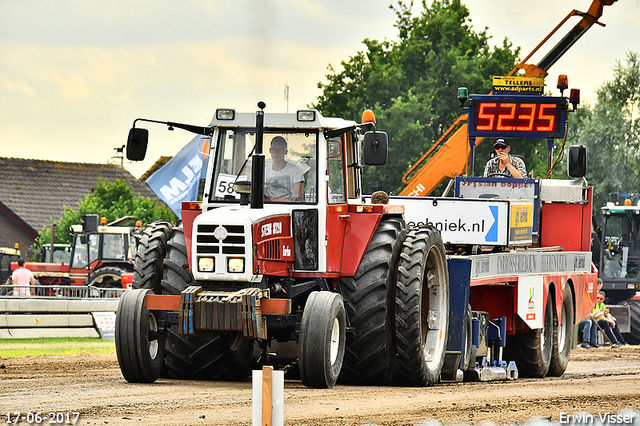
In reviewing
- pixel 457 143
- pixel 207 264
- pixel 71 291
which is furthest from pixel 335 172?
pixel 71 291

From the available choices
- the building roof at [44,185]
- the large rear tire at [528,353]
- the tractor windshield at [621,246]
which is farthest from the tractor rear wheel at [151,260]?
the building roof at [44,185]

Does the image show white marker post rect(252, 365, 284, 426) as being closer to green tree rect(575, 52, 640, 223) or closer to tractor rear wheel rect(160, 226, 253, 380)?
tractor rear wheel rect(160, 226, 253, 380)

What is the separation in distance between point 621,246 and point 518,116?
37.9 feet

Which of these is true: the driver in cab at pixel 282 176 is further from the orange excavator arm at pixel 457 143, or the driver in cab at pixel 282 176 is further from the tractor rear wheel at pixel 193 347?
the orange excavator arm at pixel 457 143

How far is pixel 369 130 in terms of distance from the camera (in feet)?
37.1

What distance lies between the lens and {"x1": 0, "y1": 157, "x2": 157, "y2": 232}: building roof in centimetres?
5881

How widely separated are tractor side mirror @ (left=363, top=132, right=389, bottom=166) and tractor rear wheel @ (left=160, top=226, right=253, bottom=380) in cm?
199

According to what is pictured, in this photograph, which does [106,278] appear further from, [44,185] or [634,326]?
[44,185]

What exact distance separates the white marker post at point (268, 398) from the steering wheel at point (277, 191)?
4782 mm

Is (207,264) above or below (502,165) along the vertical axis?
below

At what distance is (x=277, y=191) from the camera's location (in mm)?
10711

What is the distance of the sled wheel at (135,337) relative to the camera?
33.1 ft

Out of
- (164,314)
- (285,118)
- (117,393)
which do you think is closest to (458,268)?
(285,118)

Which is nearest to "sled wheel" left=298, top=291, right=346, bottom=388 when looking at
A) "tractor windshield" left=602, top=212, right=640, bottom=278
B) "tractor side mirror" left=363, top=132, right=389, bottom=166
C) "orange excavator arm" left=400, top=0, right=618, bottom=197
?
"tractor side mirror" left=363, top=132, right=389, bottom=166
